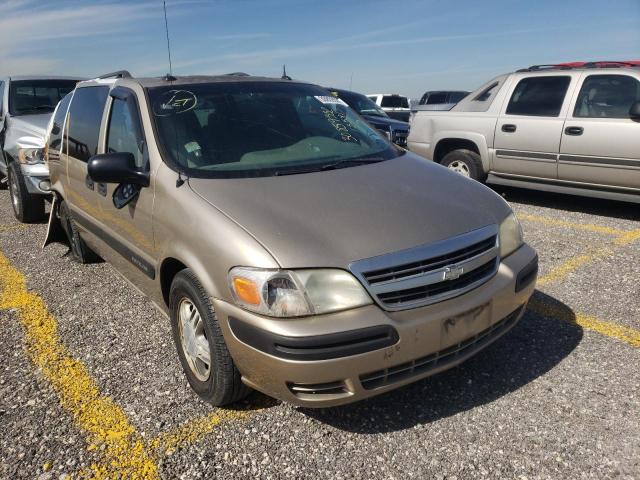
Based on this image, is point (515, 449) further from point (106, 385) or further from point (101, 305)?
point (101, 305)

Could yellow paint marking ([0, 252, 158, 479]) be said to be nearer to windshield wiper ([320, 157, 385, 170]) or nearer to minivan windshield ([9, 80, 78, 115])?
windshield wiper ([320, 157, 385, 170])

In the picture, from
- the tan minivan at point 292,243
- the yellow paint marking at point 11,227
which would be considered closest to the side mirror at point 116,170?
the tan minivan at point 292,243

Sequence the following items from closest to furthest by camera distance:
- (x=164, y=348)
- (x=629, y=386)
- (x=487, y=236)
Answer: (x=487, y=236) → (x=629, y=386) → (x=164, y=348)

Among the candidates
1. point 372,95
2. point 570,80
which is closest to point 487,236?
point 570,80

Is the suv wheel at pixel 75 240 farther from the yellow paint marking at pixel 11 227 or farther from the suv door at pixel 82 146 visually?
the yellow paint marking at pixel 11 227

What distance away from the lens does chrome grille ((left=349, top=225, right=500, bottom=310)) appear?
6.81 ft

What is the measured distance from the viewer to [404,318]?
2.09 m

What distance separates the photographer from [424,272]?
7.04ft

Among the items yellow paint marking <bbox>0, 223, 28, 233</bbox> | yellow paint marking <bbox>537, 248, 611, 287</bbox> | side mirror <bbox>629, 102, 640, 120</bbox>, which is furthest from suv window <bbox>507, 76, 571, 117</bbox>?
yellow paint marking <bbox>0, 223, 28, 233</bbox>

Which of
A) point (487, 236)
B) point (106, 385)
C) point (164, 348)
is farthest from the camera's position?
point (164, 348)

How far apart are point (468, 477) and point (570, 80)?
17.5ft

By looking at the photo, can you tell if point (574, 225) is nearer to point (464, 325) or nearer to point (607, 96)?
point (607, 96)

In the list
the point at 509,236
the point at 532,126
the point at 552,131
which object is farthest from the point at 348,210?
the point at 532,126

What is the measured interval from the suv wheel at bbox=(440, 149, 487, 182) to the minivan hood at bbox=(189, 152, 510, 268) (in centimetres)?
408
